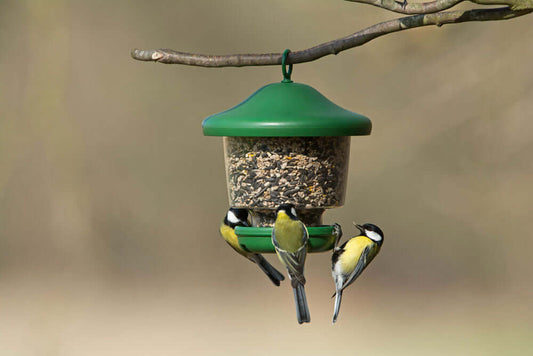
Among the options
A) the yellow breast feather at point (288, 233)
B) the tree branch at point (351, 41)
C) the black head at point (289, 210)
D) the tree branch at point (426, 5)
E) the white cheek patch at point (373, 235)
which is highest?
the tree branch at point (426, 5)

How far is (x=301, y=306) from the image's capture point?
3482 mm

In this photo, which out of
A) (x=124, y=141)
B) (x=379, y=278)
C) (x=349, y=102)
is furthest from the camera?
(x=379, y=278)

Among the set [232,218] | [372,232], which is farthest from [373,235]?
[232,218]

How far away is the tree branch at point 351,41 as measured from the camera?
2822 mm

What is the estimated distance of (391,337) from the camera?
1145cm

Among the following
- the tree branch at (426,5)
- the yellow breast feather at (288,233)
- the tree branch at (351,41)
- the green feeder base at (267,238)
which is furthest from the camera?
the green feeder base at (267,238)

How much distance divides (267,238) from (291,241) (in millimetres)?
154

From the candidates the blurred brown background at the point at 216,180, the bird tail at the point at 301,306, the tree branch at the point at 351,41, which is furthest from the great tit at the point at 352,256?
the blurred brown background at the point at 216,180

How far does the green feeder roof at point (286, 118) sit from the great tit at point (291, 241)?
0.37 m

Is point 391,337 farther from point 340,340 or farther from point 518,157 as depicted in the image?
point 518,157

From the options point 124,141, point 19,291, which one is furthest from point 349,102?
point 19,291

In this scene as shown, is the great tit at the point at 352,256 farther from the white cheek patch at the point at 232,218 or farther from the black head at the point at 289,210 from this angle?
the white cheek patch at the point at 232,218

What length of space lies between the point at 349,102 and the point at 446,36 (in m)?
1.58

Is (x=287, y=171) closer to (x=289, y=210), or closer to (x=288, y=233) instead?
(x=289, y=210)
